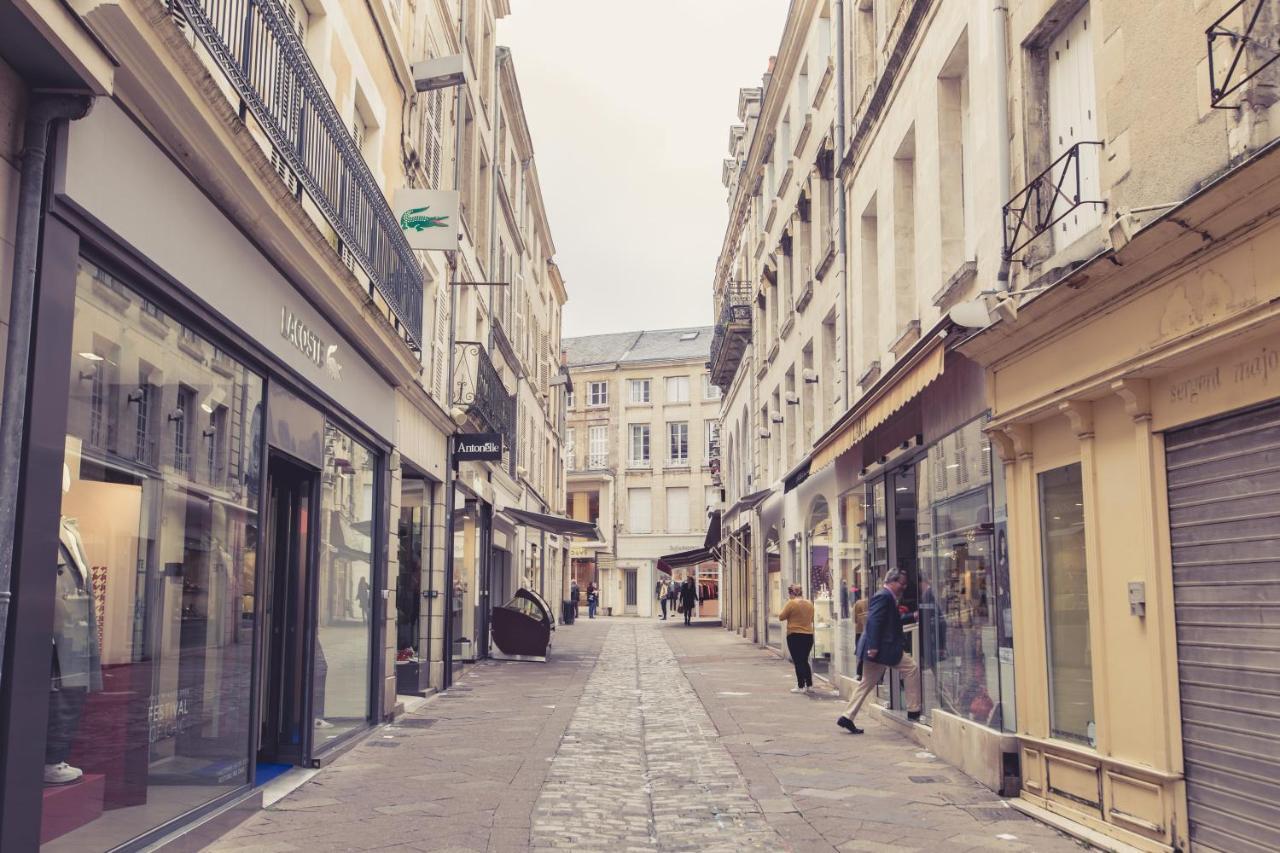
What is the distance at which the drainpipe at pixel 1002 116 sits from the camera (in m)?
9.45

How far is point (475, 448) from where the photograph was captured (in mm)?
17125

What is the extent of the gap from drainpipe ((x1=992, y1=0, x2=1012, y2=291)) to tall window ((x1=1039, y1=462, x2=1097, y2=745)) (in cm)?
186

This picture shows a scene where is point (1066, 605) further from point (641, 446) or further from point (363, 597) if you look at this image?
point (641, 446)

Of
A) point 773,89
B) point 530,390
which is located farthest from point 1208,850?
point 530,390

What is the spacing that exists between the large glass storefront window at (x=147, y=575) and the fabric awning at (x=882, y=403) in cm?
509

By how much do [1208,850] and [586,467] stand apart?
56.4 metres

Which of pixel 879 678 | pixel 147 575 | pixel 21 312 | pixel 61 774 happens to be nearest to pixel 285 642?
pixel 147 575

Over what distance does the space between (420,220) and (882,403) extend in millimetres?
5257

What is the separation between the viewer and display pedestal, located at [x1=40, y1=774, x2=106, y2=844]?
4.82 m

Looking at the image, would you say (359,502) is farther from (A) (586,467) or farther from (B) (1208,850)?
(A) (586,467)

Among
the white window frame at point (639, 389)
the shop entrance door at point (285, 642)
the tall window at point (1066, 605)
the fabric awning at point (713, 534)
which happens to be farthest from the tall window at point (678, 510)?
the tall window at point (1066, 605)

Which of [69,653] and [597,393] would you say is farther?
[597,393]

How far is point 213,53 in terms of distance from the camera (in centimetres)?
609

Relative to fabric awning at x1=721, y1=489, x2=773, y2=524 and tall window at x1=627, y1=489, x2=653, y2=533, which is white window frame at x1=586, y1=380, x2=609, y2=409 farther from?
fabric awning at x1=721, y1=489, x2=773, y2=524
